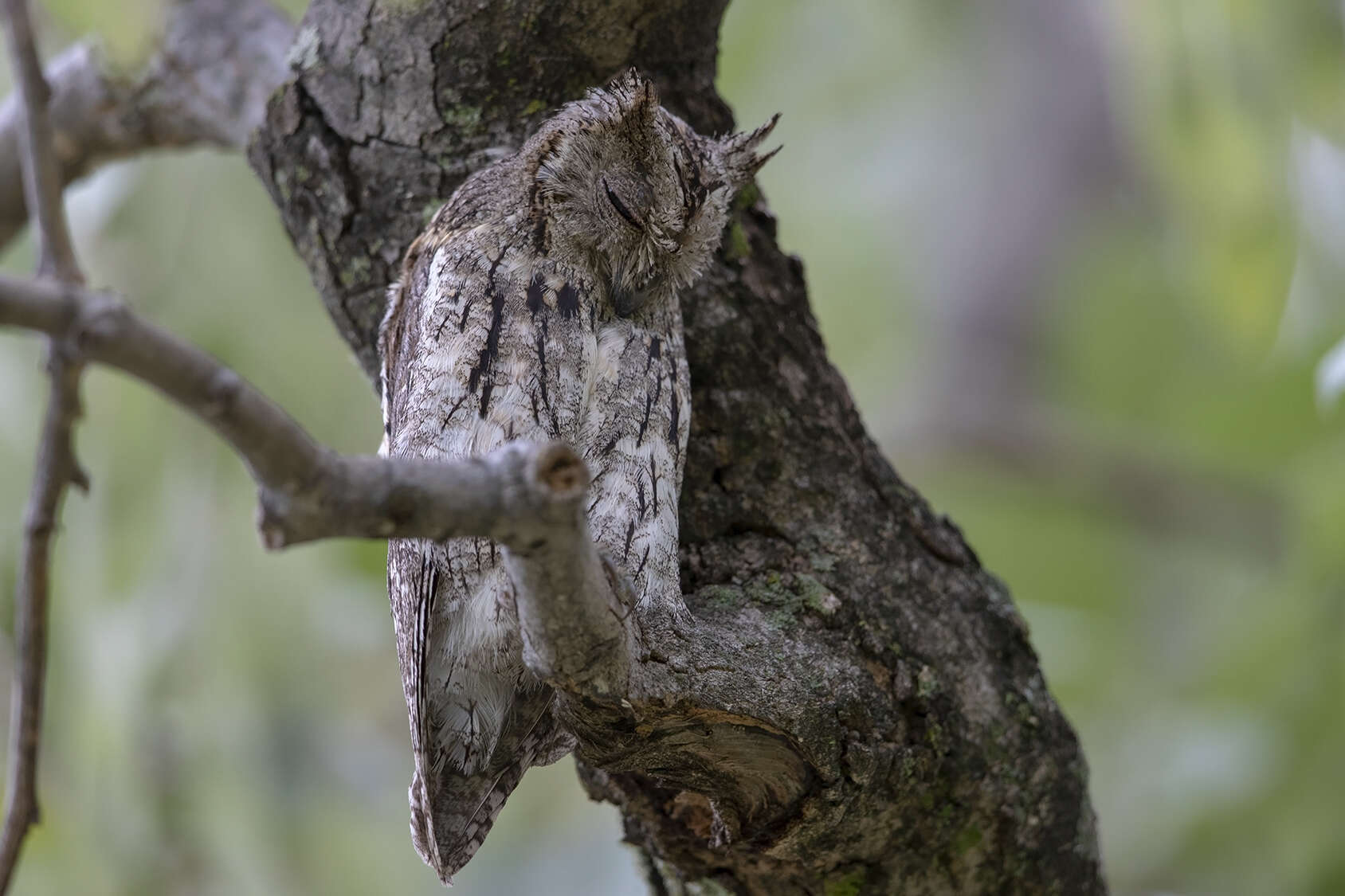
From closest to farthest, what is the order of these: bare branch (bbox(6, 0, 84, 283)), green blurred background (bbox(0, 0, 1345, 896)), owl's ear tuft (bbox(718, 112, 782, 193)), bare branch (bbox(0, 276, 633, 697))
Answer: bare branch (bbox(0, 276, 633, 697)), bare branch (bbox(6, 0, 84, 283)), owl's ear tuft (bbox(718, 112, 782, 193)), green blurred background (bbox(0, 0, 1345, 896))

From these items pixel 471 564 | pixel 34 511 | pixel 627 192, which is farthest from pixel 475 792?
pixel 627 192

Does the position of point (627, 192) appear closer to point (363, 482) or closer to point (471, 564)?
point (471, 564)

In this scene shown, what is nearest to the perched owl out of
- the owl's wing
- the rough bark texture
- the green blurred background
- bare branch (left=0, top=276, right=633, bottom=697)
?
the owl's wing

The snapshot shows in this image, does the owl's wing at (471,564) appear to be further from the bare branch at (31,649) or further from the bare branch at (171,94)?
the bare branch at (171,94)

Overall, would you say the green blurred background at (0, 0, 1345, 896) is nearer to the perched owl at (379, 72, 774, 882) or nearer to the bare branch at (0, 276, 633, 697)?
the perched owl at (379, 72, 774, 882)

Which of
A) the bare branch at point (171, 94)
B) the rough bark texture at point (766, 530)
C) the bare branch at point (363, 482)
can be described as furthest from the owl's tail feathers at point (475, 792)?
the bare branch at point (171, 94)

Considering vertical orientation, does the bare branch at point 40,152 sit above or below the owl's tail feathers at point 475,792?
above
